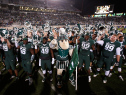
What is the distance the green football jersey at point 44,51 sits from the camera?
14.0 feet

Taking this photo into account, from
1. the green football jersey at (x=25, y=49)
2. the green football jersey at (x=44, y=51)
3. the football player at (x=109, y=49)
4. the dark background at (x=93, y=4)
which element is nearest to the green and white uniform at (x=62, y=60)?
the green football jersey at (x=44, y=51)

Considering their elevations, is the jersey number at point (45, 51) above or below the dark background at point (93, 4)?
below

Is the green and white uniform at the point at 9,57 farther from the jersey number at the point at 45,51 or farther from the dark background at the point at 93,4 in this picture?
the dark background at the point at 93,4

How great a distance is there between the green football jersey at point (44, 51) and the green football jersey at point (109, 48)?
2.57 metres

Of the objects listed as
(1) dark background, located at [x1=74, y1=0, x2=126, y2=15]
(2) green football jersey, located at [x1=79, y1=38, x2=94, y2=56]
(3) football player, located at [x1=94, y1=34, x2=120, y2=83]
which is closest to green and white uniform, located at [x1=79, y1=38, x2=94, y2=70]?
(2) green football jersey, located at [x1=79, y1=38, x2=94, y2=56]

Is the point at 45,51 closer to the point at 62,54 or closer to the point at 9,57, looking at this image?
the point at 62,54

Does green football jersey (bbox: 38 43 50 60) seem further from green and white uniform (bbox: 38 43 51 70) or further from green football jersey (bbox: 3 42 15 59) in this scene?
green football jersey (bbox: 3 42 15 59)

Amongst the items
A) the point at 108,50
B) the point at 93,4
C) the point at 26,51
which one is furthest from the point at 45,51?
the point at 93,4

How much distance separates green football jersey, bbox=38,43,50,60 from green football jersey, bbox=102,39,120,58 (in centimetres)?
257

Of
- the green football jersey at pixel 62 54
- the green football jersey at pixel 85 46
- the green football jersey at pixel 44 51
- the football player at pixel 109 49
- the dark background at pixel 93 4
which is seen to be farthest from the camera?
the dark background at pixel 93 4

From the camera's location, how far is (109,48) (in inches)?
165

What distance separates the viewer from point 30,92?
13.9ft

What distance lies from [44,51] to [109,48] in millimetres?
2881

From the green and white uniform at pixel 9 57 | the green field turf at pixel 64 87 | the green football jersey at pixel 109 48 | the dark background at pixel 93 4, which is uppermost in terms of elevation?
the dark background at pixel 93 4
